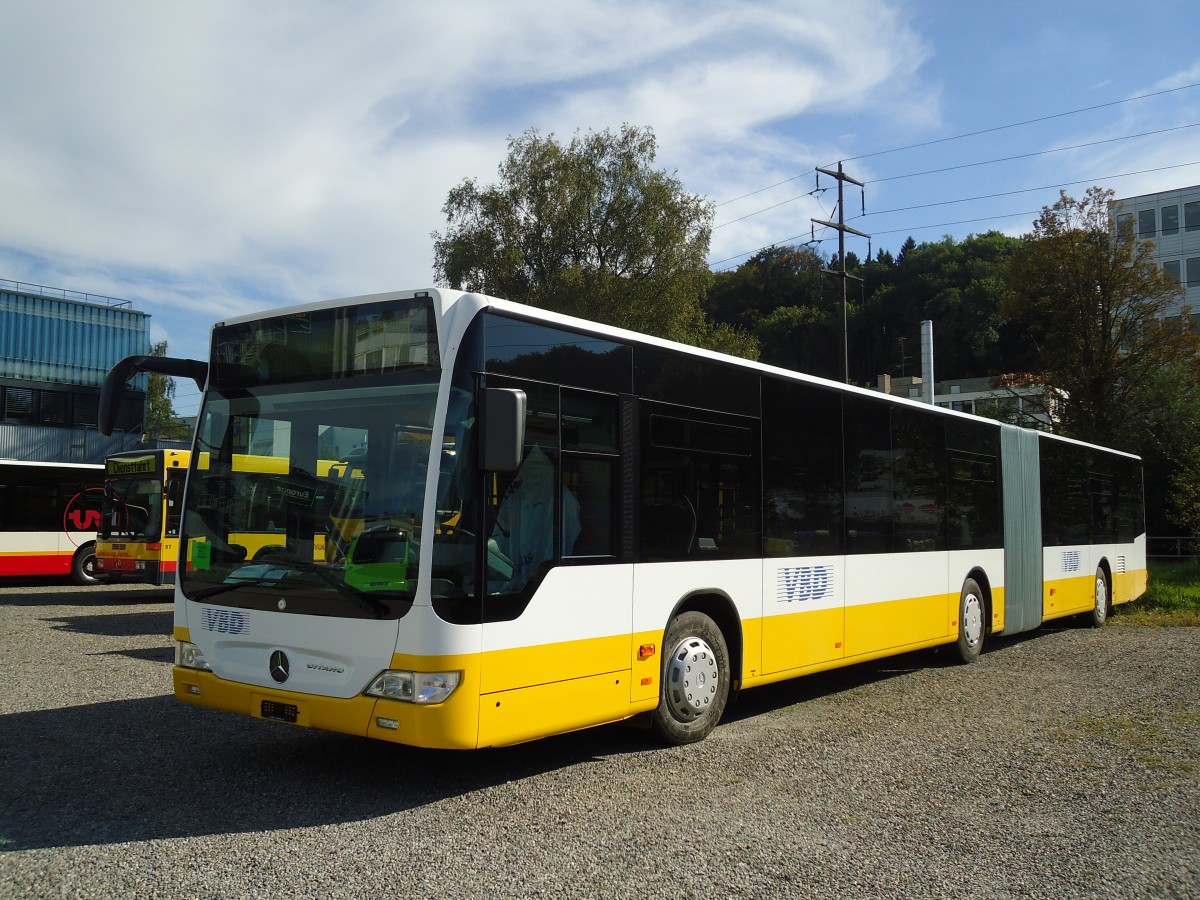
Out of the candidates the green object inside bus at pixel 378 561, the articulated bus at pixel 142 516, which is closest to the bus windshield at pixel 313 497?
the green object inside bus at pixel 378 561

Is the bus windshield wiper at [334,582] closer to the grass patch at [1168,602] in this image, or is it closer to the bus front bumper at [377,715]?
the bus front bumper at [377,715]

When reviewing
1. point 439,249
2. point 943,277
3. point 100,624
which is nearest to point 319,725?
point 100,624

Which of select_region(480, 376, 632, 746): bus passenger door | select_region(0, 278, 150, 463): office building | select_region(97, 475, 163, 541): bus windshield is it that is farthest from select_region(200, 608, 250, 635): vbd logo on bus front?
select_region(0, 278, 150, 463): office building

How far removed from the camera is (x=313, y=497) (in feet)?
→ 19.8

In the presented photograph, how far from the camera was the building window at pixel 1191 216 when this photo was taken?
214 feet

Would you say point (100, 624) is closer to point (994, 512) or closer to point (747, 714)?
point (747, 714)

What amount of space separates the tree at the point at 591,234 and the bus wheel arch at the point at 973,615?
17452 millimetres

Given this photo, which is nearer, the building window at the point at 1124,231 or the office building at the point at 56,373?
the building window at the point at 1124,231

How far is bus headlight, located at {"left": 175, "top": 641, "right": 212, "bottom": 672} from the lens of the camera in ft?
21.6

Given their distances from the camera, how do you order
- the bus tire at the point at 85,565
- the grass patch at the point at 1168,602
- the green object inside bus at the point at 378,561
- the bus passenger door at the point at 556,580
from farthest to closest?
the bus tire at the point at 85,565, the grass patch at the point at 1168,602, the bus passenger door at the point at 556,580, the green object inside bus at the point at 378,561

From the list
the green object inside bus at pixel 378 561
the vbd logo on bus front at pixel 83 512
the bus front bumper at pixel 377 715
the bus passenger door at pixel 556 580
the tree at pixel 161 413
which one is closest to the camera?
the bus front bumper at pixel 377 715

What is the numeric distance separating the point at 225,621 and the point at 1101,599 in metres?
15.2

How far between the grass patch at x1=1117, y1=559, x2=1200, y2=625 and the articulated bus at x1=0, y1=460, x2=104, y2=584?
22.2 m

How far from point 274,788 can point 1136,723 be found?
274 inches
